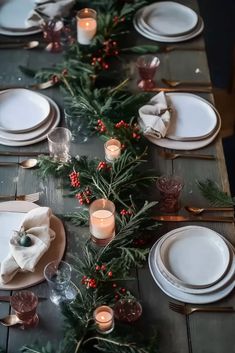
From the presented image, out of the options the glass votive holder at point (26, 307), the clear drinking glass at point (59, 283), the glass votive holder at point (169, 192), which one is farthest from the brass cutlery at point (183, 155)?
the glass votive holder at point (26, 307)

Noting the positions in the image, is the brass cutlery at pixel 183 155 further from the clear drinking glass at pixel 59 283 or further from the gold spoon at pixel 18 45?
the gold spoon at pixel 18 45

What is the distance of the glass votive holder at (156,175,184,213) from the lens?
1.66 meters

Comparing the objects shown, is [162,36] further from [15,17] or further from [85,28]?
[15,17]

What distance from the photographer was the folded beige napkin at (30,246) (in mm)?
1478

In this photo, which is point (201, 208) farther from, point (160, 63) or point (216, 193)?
point (160, 63)

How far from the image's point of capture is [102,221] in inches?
60.7

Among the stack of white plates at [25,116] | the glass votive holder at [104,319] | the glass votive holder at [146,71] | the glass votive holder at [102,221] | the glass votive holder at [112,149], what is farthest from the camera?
the glass votive holder at [146,71]

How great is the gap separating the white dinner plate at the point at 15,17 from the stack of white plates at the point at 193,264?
1.10 meters

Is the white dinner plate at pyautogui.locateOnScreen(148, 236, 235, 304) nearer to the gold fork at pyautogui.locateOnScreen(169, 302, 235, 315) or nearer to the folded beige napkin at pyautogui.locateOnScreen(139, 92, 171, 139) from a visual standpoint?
the gold fork at pyautogui.locateOnScreen(169, 302, 235, 315)

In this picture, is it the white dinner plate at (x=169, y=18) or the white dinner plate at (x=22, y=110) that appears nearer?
the white dinner plate at (x=22, y=110)

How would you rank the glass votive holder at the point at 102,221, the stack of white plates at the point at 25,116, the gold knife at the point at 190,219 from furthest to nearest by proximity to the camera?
the stack of white plates at the point at 25,116 → the gold knife at the point at 190,219 → the glass votive holder at the point at 102,221

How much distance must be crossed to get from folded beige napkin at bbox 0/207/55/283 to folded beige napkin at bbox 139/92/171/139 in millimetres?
463

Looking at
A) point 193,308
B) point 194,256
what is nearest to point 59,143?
point 194,256

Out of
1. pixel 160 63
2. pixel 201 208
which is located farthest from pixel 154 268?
pixel 160 63
